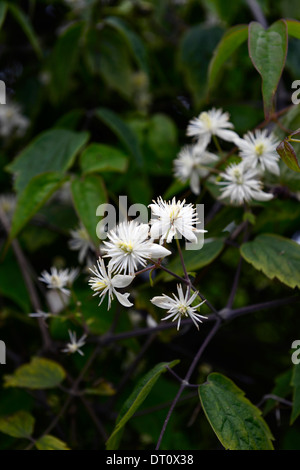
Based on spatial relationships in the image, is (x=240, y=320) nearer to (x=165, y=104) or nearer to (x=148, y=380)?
(x=165, y=104)

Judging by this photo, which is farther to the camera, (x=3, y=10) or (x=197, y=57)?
(x=197, y=57)

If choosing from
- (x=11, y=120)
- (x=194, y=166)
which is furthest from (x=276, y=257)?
(x=11, y=120)

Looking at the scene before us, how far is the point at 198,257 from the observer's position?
74cm

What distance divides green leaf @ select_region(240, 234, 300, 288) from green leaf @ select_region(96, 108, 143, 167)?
0.39 metres

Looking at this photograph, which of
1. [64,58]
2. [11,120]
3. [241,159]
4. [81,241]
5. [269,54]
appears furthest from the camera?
[11,120]

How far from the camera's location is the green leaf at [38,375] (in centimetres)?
83

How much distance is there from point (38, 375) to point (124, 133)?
1.74 ft

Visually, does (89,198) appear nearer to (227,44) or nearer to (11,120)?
(227,44)

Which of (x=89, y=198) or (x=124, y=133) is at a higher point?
(x=124, y=133)

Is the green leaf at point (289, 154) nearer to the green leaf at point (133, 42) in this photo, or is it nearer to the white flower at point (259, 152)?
Result: the white flower at point (259, 152)

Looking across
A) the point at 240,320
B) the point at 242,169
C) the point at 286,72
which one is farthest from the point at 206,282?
the point at 242,169

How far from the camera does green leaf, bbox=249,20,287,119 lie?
0.64 m

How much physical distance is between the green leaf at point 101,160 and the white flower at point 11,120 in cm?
44

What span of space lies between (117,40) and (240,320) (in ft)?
2.58
